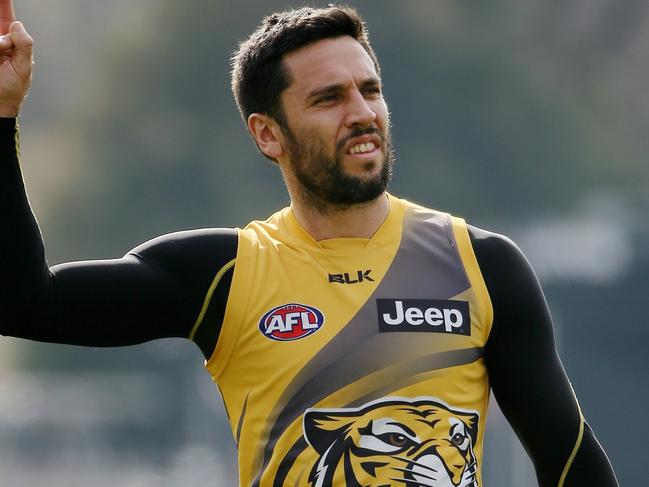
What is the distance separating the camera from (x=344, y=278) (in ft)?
9.74

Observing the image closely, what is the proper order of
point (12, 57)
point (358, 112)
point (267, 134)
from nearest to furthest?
point (12, 57), point (358, 112), point (267, 134)

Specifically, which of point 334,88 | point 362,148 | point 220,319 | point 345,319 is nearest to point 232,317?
point 220,319

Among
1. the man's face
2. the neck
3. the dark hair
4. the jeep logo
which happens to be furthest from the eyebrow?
the jeep logo

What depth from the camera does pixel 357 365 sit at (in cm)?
284

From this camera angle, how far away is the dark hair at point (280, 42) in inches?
125

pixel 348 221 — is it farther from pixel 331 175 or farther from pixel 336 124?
pixel 336 124

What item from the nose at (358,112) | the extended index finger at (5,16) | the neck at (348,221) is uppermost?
the extended index finger at (5,16)

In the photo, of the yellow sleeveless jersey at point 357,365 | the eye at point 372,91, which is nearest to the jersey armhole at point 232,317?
the yellow sleeveless jersey at point 357,365

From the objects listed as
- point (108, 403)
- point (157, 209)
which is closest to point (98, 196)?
point (157, 209)

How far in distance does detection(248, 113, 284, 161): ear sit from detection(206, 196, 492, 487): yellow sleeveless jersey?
13.5 inches

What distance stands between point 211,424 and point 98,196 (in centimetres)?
254

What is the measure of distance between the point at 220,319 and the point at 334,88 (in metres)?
0.69

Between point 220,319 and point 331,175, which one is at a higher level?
point 331,175

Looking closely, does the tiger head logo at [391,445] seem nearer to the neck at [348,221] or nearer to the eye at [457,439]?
the eye at [457,439]
